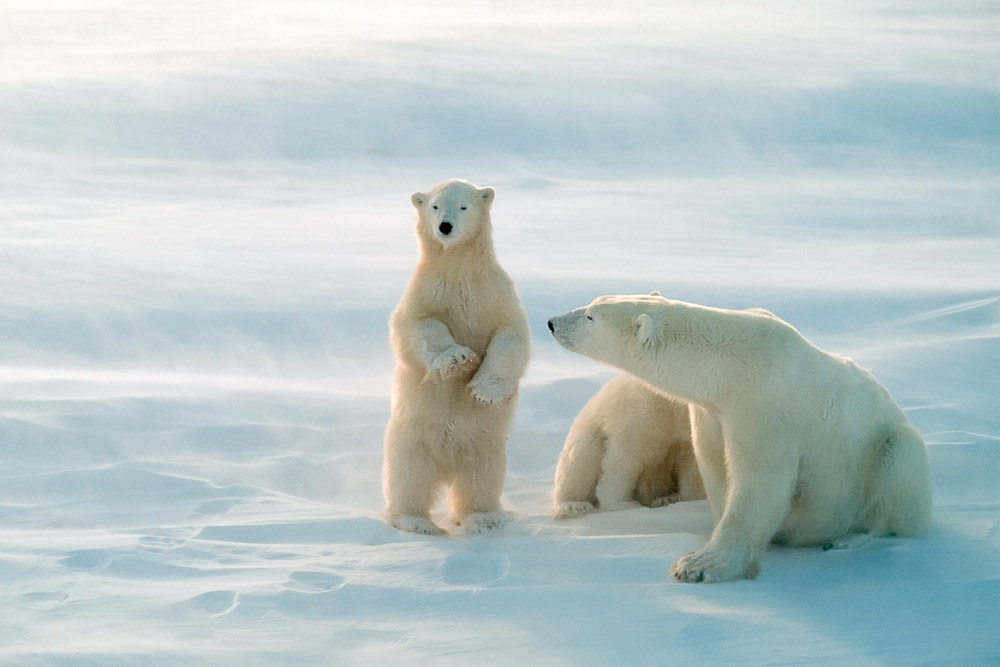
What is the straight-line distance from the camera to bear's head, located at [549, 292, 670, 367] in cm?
419

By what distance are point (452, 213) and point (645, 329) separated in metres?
1.09

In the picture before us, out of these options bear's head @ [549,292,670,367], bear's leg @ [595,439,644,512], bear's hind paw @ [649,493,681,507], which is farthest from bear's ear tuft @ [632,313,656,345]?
bear's hind paw @ [649,493,681,507]

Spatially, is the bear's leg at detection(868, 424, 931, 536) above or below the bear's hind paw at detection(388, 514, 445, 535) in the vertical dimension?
above

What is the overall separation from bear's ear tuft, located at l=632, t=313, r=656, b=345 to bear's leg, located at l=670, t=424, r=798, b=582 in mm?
443

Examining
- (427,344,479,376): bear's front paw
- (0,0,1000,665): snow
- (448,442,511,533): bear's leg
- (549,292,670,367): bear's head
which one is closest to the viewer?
(0,0,1000,665): snow

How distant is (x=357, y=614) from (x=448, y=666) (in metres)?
0.46

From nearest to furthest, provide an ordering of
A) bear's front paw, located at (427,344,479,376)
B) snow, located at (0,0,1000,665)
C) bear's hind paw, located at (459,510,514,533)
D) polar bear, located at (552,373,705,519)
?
1. snow, located at (0,0,1000,665)
2. bear's front paw, located at (427,344,479,376)
3. bear's hind paw, located at (459,510,514,533)
4. polar bear, located at (552,373,705,519)

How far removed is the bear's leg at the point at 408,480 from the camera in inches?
192

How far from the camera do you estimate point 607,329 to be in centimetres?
421

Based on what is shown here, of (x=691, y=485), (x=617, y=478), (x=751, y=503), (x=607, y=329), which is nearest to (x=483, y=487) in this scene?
(x=617, y=478)

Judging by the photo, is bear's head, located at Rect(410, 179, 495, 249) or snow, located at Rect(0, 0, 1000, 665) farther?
bear's head, located at Rect(410, 179, 495, 249)

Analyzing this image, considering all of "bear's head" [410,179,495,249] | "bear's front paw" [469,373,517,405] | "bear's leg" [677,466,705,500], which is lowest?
"bear's leg" [677,466,705,500]

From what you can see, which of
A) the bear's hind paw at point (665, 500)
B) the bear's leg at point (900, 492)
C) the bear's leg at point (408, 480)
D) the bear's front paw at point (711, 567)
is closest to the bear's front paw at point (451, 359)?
the bear's leg at point (408, 480)

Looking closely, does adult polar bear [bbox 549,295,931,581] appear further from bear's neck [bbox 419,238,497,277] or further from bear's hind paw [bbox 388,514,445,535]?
bear's hind paw [bbox 388,514,445,535]
